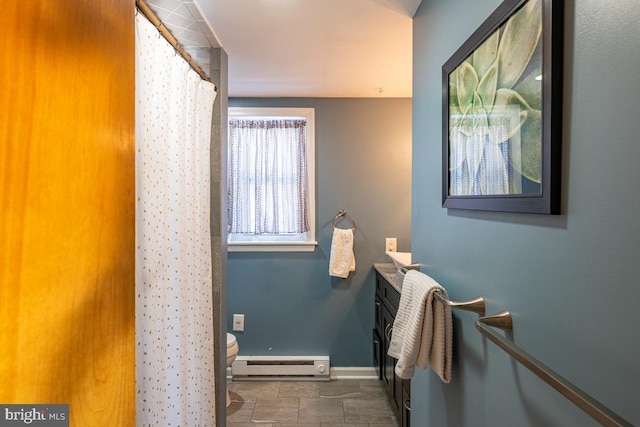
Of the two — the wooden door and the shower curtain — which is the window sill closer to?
the shower curtain

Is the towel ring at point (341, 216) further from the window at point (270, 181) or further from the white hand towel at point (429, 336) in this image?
the white hand towel at point (429, 336)

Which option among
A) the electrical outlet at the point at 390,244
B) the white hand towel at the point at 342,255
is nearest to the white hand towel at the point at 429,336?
the white hand towel at the point at 342,255

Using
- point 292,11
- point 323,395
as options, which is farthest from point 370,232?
point 292,11

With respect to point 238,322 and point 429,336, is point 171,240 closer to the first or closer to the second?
point 429,336

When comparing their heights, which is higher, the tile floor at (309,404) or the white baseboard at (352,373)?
the white baseboard at (352,373)

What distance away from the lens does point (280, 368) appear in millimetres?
2709

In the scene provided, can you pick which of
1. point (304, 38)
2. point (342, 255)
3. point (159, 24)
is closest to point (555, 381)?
point (159, 24)

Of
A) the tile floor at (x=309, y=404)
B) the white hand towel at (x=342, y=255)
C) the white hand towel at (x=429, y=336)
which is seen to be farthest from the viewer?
the white hand towel at (x=342, y=255)

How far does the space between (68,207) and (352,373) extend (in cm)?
269

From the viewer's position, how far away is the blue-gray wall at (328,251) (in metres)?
2.72

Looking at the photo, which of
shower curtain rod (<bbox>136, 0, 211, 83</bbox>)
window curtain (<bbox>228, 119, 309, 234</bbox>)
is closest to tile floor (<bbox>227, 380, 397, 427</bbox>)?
window curtain (<bbox>228, 119, 309, 234</bbox>)

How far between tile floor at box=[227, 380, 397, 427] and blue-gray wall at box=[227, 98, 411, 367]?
0.76 feet

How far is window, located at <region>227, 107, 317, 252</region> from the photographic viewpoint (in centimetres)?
275

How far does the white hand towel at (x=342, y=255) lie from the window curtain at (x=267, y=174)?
297 mm
